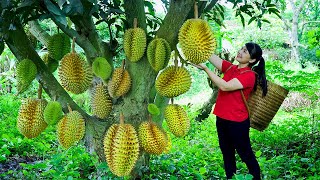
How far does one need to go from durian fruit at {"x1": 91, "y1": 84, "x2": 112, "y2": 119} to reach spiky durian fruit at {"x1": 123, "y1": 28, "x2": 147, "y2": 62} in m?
0.25

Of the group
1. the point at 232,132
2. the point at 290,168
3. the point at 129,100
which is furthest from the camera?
the point at 290,168

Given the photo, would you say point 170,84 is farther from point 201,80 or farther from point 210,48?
point 201,80

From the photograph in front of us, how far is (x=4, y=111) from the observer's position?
491 centimetres

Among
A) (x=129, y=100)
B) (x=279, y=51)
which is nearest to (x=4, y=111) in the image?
(x=129, y=100)

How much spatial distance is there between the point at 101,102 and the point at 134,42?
37 centimetres

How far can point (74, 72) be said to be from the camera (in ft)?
6.00

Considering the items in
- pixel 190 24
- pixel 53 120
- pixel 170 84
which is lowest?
pixel 53 120

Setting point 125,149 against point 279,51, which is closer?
point 125,149

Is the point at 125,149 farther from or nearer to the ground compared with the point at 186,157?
farther from the ground

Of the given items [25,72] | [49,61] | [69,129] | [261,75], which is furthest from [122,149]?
[261,75]

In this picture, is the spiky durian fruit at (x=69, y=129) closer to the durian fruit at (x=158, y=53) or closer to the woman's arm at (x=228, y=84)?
the durian fruit at (x=158, y=53)

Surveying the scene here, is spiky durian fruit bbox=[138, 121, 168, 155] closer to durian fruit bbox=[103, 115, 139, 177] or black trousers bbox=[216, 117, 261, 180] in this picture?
durian fruit bbox=[103, 115, 139, 177]

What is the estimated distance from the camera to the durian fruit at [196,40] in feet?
5.61

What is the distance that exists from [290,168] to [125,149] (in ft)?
4.99
